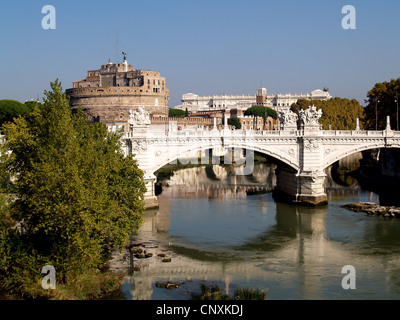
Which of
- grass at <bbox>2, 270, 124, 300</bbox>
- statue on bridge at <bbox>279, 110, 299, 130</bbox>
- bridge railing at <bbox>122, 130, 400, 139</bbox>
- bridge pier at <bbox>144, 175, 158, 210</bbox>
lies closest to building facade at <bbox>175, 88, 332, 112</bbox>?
statue on bridge at <bbox>279, 110, 299, 130</bbox>

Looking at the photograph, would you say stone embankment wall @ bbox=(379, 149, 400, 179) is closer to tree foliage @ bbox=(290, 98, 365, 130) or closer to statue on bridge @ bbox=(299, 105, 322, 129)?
statue on bridge @ bbox=(299, 105, 322, 129)

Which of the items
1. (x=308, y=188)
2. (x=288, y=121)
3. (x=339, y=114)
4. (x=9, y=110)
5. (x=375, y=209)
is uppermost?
(x=339, y=114)

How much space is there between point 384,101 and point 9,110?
1232 inches

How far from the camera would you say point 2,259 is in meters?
15.1

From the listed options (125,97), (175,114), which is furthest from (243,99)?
(125,97)

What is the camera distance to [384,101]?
44.6 meters

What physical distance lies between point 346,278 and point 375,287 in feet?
3.33

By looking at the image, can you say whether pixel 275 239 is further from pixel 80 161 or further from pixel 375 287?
pixel 80 161

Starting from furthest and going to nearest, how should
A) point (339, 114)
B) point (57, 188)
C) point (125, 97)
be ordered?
point (125, 97), point (339, 114), point (57, 188)

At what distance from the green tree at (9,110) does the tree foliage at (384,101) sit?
95.6ft

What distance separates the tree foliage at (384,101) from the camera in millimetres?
43094

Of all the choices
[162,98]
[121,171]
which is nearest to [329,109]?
[162,98]

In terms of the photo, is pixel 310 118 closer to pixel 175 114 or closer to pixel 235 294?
pixel 235 294
